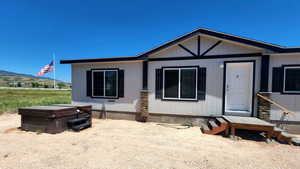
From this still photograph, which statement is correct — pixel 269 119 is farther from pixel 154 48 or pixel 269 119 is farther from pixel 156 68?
pixel 154 48

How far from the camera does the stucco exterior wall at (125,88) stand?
6.42 metres

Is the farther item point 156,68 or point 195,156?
point 156,68

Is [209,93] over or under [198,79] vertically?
under

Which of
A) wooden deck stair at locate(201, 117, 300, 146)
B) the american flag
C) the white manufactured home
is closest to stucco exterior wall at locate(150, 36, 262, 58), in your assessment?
the white manufactured home

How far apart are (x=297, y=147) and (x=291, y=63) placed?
2.76m

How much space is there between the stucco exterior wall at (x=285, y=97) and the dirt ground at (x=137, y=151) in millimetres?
1514

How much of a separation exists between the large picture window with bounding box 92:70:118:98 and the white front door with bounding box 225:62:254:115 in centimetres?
489

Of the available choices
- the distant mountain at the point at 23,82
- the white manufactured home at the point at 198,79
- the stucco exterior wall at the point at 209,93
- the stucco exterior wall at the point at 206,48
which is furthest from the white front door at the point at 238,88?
the distant mountain at the point at 23,82

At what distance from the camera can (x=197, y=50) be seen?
5.61m

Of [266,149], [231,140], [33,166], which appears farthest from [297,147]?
[33,166]

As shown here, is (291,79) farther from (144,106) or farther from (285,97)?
(144,106)

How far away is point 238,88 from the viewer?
539 centimetres

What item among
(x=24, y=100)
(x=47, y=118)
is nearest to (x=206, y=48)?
(x=47, y=118)

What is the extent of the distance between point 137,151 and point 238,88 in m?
4.53
